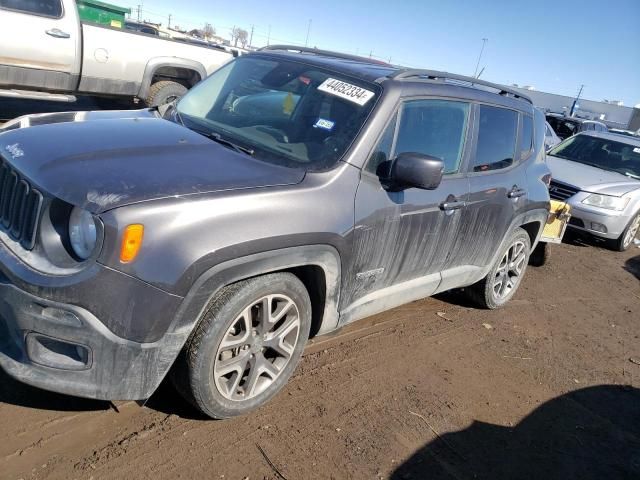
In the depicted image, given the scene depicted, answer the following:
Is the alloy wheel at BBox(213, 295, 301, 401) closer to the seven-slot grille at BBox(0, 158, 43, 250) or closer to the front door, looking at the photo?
the front door

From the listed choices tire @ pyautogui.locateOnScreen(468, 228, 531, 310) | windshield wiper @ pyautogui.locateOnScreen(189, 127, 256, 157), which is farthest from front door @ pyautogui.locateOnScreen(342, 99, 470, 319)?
tire @ pyautogui.locateOnScreen(468, 228, 531, 310)

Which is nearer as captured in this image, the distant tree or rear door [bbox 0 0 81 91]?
rear door [bbox 0 0 81 91]

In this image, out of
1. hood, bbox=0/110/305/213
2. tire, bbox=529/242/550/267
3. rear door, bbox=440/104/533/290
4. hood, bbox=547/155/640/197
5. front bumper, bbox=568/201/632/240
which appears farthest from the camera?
hood, bbox=547/155/640/197

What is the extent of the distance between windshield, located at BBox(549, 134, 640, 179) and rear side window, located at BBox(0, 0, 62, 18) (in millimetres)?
8378

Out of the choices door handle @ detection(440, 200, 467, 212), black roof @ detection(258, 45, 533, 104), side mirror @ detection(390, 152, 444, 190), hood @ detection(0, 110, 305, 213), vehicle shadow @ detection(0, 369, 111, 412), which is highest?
black roof @ detection(258, 45, 533, 104)

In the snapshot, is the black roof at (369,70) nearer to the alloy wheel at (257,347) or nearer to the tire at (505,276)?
the tire at (505,276)

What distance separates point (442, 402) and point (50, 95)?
722 cm

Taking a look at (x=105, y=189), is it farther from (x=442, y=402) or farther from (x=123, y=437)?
(x=442, y=402)

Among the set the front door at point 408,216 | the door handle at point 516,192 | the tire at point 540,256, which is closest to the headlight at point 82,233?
the front door at point 408,216

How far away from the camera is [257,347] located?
2.95 metres

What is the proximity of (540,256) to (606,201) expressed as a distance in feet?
6.55

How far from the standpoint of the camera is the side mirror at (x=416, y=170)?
3.11 metres

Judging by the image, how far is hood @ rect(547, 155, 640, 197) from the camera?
8.23m

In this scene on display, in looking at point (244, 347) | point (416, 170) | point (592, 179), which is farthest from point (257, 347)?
point (592, 179)
